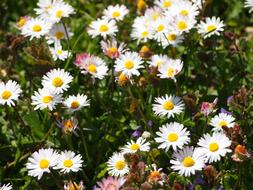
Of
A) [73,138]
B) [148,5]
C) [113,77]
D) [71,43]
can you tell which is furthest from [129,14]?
[73,138]

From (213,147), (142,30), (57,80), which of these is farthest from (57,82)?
(213,147)

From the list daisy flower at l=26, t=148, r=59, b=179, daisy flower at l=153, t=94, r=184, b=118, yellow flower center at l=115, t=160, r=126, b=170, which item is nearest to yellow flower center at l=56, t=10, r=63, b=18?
daisy flower at l=153, t=94, r=184, b=118

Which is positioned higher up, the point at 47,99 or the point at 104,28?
the point at 104,28

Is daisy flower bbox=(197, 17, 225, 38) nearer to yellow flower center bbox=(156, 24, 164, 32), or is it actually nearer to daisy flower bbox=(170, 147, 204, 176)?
yellow flower center bbox=(156, 24, 164, 32)

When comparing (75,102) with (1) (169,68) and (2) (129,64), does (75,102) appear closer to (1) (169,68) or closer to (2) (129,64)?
(2) (129,64)

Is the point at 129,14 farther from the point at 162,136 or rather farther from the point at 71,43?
the point at 162,136

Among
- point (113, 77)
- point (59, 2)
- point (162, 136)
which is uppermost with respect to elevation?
point (59, 2)

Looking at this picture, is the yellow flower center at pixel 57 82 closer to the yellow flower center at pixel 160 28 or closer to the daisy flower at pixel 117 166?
the daisy flower at pixel 117 166
